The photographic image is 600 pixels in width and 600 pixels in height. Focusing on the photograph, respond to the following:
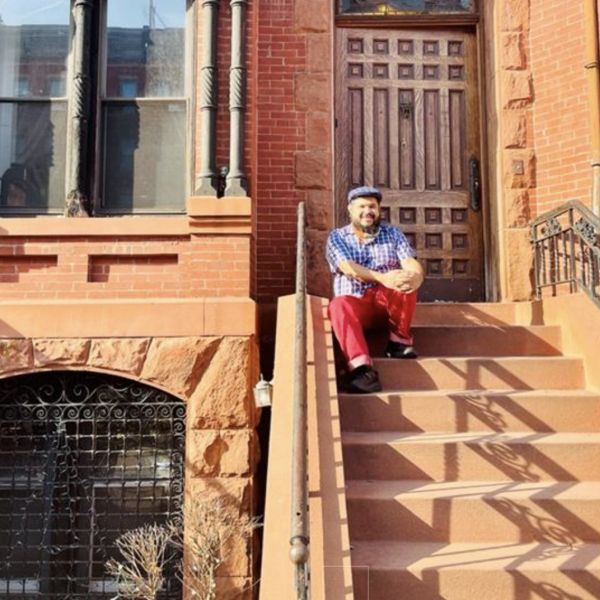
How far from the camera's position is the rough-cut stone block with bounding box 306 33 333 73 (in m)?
5.88

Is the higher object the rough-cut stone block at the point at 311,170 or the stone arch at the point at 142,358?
the rough-cut stone block at the point at 311,170

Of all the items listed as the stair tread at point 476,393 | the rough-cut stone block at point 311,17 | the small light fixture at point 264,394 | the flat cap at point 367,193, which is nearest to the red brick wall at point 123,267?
the flat cap at point 367,193

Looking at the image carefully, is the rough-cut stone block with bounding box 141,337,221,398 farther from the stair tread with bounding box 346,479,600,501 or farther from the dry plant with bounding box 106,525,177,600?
the stair tread with bounding box 346,479,600,501

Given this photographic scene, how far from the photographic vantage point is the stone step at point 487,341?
16.4 feet

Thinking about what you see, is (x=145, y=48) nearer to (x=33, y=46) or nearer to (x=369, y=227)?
(x=33, y=46)

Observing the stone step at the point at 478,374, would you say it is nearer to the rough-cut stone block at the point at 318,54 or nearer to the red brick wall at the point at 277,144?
the red brick wall at the point at 277,144

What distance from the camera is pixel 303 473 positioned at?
239 cm

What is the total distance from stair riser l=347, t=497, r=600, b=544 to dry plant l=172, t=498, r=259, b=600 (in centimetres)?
127

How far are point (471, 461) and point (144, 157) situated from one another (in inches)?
141

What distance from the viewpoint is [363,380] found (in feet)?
14.0

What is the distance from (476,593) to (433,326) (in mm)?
2437

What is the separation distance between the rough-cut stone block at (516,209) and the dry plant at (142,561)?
13.1 feet

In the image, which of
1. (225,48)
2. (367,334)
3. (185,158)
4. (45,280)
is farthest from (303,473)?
(225,48)

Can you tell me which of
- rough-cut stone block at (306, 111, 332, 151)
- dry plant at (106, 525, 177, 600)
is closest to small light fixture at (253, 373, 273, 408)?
dry plant at (106, 525, 177, 600)
